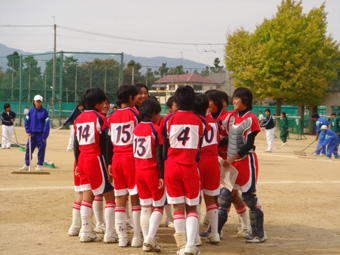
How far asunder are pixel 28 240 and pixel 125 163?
174 centimetres

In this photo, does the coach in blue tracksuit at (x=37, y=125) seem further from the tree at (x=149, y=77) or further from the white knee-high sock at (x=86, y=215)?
the tree at (x=149, y=77)

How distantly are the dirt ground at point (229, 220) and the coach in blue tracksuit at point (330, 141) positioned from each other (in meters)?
6.46

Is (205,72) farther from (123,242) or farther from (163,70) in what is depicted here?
(123,242)

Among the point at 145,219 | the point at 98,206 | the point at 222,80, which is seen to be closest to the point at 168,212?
the point at 98,206

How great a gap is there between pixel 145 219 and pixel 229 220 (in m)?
2.54

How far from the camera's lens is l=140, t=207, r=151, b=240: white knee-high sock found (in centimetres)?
633

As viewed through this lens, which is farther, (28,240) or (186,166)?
(28,240)

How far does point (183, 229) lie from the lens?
6.11 meters

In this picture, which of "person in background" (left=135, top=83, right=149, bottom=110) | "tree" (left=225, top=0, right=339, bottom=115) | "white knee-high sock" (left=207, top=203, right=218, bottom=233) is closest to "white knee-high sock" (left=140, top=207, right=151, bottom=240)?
"white knee-high sock" (left=207, top=203, right=218, bottom=233)

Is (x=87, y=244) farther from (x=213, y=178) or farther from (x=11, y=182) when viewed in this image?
(x=11, y=182)

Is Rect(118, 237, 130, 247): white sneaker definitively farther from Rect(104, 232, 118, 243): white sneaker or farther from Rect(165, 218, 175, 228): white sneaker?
Rect(165, 218, 175, 228): white sneaker

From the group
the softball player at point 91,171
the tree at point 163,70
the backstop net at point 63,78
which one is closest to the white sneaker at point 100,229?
the softball player at point 91,171

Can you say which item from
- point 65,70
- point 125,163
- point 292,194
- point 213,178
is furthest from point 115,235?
point 65,70

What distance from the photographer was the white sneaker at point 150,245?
6.15m
